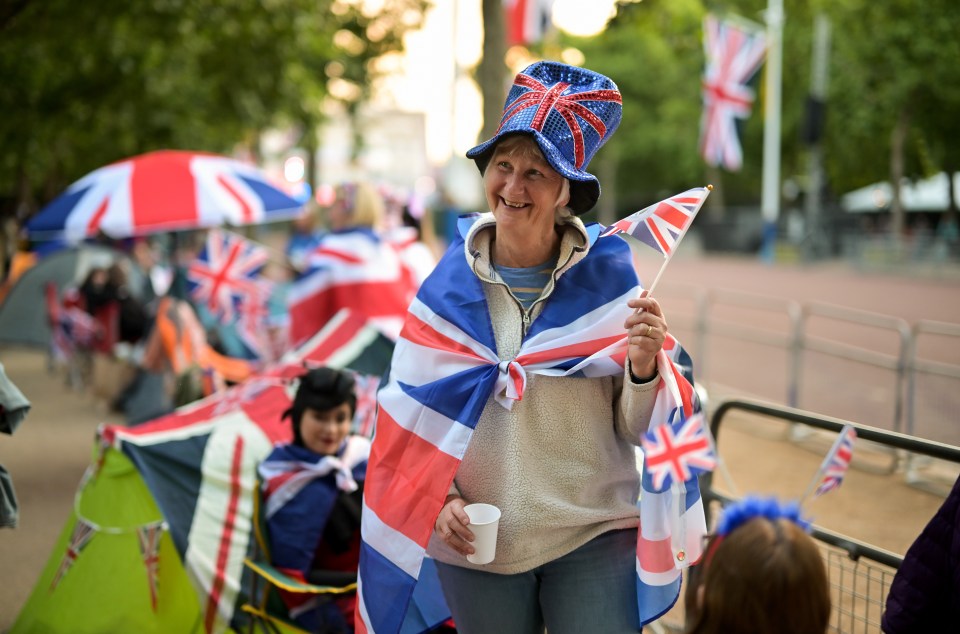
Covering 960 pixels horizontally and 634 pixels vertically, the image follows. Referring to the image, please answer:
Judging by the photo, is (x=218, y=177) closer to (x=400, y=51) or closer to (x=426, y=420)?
(x=426, y=420)

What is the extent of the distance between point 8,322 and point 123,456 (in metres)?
9.87

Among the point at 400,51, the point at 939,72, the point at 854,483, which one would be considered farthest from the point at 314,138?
the point at 854,483

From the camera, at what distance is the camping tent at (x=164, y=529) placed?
4.29 metres

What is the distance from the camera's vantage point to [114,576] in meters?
4.34

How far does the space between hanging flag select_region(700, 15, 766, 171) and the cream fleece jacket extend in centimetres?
1663

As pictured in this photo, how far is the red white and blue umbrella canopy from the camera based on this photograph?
7.64m

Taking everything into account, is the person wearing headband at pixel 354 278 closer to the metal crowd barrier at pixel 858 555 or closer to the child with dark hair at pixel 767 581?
the metal crowd barrier at pixel 858 555

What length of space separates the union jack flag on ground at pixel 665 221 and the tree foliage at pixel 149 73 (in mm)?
8339

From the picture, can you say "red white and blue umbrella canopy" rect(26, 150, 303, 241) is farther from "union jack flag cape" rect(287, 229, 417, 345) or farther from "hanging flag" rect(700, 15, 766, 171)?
"hanging flag" rect(700, 15, 766, 171)

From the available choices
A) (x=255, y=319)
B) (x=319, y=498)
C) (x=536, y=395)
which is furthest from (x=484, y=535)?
(x=255, y=319)

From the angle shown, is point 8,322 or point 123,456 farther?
point 8,322

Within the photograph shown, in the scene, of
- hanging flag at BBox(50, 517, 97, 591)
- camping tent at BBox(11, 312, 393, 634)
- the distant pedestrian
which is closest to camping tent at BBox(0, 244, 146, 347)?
camping tent at BBox(11, 312, 393, 634)

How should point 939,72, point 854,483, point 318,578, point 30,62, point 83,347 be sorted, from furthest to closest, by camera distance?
point 939,72
point 30,62
point 83,347
point 854,483
point 318,578

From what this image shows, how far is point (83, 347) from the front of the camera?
1166 cm
